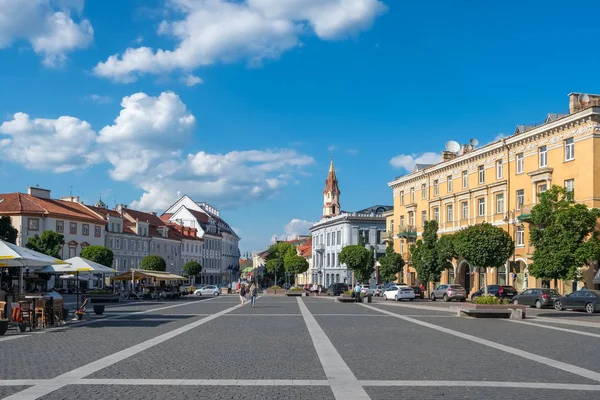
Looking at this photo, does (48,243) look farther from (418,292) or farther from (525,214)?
(525,214)

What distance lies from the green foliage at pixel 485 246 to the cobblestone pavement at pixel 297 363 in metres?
22.8

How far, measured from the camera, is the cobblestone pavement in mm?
10219

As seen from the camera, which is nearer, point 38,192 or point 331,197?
point 38,192

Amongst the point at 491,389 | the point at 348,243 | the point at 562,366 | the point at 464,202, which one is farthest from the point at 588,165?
the point at 348,243

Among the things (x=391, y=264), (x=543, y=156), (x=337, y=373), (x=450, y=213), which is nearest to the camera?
(x=337, y=373)

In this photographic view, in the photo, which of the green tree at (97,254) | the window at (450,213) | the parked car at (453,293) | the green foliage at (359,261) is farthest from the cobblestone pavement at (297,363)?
the green foliage at (359,261)

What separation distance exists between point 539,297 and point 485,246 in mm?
6439

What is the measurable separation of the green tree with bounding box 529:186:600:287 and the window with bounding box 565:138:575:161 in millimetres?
5082

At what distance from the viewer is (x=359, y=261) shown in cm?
8012

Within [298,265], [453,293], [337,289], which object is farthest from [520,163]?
[298,265]

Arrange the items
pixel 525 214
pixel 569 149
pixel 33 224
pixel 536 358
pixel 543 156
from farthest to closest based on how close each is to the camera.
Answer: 1. pixel 33 224
2. pixel 543 156
3. pixel 525 214
4. pixel 569 149
5. pixel 536 358

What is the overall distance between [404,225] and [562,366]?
59030mm

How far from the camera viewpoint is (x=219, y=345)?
16.6m

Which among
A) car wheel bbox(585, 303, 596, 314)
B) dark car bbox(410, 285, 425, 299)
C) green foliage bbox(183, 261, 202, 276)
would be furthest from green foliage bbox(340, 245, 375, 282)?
car wheel bbox(585, 303, 596, 314)
